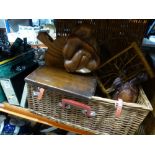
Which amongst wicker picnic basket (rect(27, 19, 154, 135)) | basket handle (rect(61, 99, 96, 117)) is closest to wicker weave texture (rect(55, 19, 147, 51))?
wicker picnic basket (rect(27, 19, 154, 135))

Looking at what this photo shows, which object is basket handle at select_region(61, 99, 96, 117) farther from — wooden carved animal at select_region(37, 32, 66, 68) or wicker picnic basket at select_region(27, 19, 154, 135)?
wooden carved animal at select_region(37, 32, 66, 68)

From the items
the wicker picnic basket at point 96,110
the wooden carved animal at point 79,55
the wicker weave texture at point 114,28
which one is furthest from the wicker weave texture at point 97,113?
the wicker weave texture at point 114,28

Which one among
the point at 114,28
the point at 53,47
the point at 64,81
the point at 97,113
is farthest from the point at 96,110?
the point at 114,28

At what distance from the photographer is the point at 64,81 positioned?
660 millimetres

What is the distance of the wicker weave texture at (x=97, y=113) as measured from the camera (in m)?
0.63

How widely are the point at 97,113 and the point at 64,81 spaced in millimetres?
171

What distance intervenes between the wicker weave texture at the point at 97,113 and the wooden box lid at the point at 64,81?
4cm

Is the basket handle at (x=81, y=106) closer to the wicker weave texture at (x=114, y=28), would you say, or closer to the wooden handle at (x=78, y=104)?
the wooden handle at (x=78, y=104)

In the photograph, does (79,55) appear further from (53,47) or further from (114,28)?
(114,28)

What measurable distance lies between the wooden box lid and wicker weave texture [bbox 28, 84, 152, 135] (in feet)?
0.12
